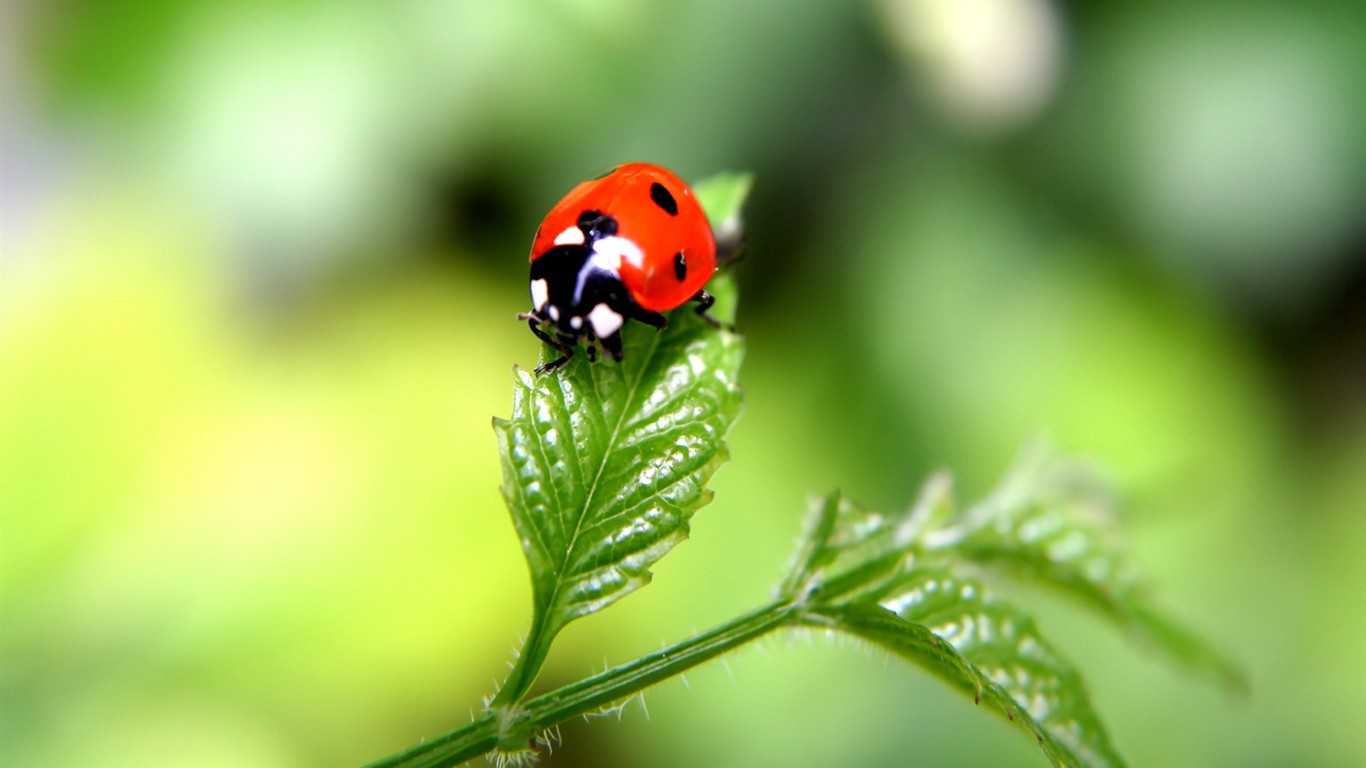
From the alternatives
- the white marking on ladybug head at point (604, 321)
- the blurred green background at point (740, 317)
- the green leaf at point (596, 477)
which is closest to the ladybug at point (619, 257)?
the white marking on ladybug head at point (604, 321)

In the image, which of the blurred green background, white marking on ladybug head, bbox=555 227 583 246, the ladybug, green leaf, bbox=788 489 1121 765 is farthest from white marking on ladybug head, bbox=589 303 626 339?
the blurred green background

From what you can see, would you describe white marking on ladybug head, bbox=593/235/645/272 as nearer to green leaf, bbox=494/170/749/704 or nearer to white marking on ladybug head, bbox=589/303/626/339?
white marking on ladybug head, bbox=589/303/626/339

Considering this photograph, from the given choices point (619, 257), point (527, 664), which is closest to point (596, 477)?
point (527, 664)

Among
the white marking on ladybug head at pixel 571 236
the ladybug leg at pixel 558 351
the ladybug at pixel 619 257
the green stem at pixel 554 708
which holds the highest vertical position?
the white marking on ladybug head at pixel 571 236

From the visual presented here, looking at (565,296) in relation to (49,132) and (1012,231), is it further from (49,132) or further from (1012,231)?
(49,132)

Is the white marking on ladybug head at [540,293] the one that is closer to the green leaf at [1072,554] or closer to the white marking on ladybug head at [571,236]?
the white marking on ladybug head at [571,236]

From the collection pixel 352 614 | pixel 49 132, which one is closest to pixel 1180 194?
pixel 352 614
